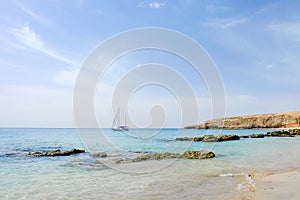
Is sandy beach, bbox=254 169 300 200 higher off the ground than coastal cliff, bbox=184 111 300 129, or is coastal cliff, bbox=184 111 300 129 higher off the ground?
coastal cliff, bbox=184 111 300 129

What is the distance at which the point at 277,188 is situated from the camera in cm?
1018

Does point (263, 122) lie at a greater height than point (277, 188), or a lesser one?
greater

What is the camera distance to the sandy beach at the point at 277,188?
888cm

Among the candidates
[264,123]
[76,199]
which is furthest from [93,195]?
[264,123]

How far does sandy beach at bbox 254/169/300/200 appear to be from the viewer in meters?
8.88

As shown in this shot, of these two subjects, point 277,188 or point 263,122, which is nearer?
point 277,188

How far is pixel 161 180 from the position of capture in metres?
12.9

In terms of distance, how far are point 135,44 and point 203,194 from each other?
980 centimetres

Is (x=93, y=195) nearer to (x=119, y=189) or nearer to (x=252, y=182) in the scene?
(x=119, y=189)

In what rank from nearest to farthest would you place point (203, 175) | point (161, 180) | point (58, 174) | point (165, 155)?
point (161, 180) → point (203, 175) → point (58, 174) → point (165, 155)

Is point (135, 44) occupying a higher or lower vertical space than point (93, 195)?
higher

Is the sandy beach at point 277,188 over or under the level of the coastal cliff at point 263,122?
under

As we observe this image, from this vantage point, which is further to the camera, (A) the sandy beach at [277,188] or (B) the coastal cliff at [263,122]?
(B) the coastal cliff at [263,122]

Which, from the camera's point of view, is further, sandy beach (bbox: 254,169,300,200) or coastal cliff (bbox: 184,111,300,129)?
coastal cliff (bbox: 184,111,300,129)
